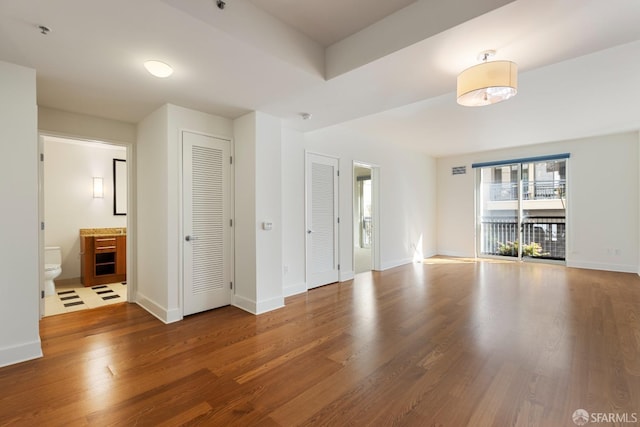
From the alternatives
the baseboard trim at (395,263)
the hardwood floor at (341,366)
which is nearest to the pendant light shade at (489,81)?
the hardwood floor at (341,366)

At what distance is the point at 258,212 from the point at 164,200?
1068 millimetres

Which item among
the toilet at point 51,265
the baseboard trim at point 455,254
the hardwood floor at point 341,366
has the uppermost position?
the toilet at point 51,265

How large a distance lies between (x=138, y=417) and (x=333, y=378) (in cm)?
127

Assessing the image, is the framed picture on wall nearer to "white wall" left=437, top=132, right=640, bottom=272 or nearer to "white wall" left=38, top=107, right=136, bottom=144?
"white wall" left=38, top=107, right=136, bottom=144

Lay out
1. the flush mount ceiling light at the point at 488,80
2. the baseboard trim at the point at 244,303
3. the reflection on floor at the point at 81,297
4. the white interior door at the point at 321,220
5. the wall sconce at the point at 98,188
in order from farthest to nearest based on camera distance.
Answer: the wall sconce at the point at 98,188
the white interior door at the point at 321,220
the reflection on floor at the point at 81,297
the baseboard trim at the point at 244,303
the flush mount ceiling light at the point at 488,80

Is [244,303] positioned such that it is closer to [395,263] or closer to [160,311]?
[160,311]

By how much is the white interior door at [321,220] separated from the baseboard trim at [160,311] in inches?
78.0

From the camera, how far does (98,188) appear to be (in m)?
5.53

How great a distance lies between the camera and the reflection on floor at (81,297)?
3788 millimetres

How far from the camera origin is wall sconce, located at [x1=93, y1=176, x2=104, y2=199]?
5.49m

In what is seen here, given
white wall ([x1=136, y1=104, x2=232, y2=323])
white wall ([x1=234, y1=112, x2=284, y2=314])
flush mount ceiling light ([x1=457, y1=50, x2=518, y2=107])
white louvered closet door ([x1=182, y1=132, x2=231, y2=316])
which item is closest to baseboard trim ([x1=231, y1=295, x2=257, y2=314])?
white wall ([x1=234, y1=112, x2=284, y2=314])

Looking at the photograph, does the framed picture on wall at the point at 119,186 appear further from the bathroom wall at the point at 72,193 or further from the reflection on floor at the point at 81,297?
the reflection on floor at the point at 81,297

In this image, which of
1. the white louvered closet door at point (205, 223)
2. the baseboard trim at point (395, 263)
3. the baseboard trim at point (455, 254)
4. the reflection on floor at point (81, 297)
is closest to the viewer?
the white louvered closet door at point (205, 223)

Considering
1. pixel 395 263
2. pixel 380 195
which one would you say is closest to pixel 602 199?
Result: pixel 395 263
